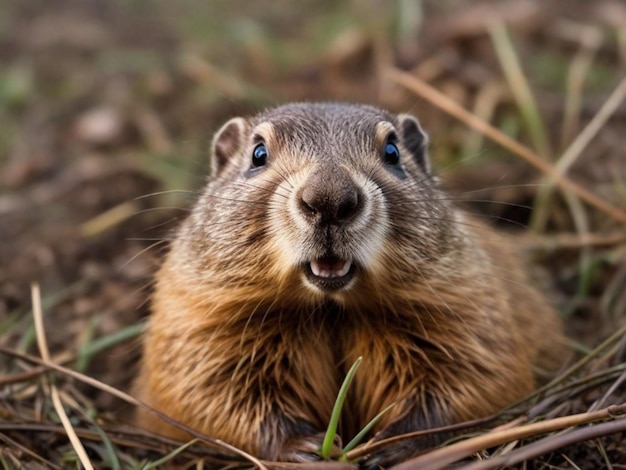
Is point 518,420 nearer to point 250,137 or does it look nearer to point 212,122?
point 250,137

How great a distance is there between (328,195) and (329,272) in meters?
0.44

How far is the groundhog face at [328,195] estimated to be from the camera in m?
3.74

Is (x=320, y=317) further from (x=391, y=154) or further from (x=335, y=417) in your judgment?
(x=391, y=154)

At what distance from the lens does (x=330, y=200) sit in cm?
363

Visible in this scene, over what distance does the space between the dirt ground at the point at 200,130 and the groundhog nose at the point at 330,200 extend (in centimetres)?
160

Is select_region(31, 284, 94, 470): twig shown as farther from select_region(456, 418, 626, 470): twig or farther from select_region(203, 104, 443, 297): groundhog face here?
select_region(456, 418, 626, 470): twig

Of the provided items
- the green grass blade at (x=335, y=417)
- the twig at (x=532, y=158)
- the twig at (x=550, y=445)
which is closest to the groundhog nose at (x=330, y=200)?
the green grass blade at (x=335, y=417)

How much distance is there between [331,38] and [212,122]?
6.14 feet

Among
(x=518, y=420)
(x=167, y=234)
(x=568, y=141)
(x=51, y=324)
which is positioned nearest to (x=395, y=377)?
(x=518, y=420)

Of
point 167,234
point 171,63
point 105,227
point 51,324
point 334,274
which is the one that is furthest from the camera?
point 171,63

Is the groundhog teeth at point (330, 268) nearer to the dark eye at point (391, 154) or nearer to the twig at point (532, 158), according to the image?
the dark eye at point (391, 154)

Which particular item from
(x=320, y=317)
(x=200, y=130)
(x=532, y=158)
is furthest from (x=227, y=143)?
(x=200, y=130)

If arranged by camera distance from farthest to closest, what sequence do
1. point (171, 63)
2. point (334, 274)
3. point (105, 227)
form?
1. point (171, 63)
2. point (105, 227)
3. point (334, 274)

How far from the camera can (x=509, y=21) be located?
8898mm
